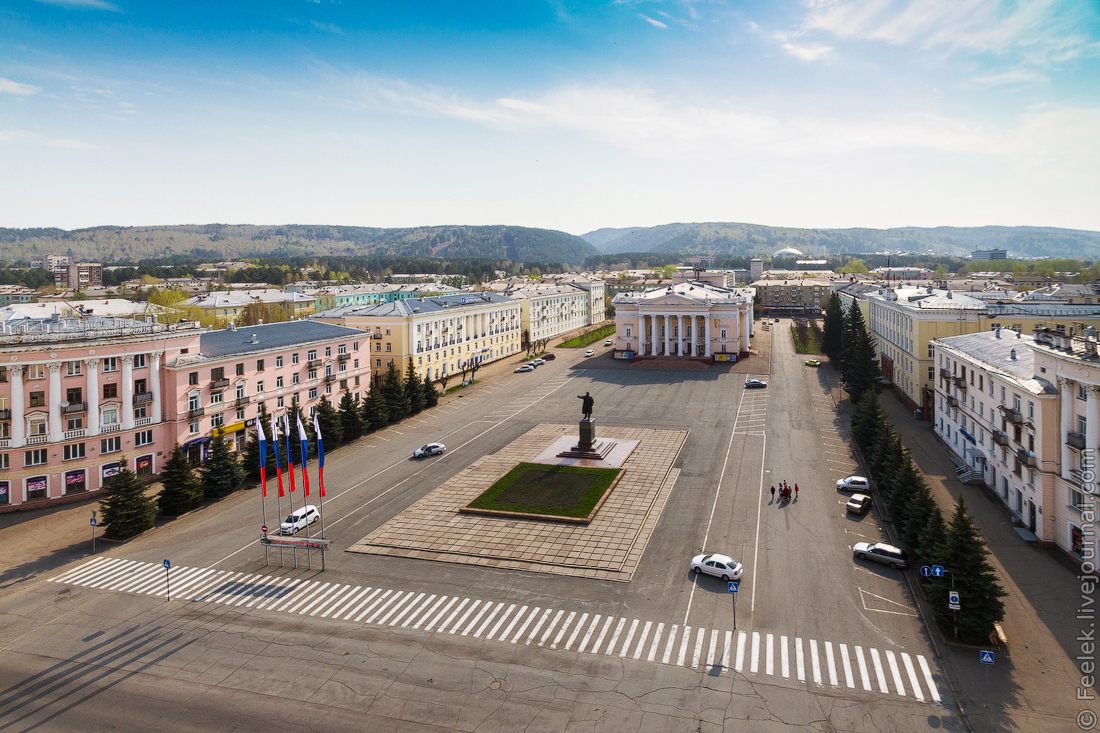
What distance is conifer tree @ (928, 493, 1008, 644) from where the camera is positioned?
2509cm

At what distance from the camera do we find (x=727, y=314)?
340ft

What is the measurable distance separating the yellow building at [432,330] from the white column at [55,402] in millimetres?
38743

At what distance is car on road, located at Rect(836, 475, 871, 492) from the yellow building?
4977 centimetres

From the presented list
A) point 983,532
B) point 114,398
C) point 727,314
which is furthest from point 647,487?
point 727,314

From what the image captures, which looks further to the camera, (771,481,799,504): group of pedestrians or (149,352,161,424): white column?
(149,352,161,424): white column

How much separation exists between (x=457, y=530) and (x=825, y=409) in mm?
47064

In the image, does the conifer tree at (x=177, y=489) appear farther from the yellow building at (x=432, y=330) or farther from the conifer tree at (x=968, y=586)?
the conifer tree at (x=968, y=586)

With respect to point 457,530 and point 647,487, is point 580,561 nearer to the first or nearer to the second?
point 457,530

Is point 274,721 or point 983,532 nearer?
point 274,721

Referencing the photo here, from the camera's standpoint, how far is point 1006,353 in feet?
148

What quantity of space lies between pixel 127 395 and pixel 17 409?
255 inches

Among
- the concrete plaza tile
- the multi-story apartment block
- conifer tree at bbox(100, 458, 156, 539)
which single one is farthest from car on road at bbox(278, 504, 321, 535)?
the multi-story apartment block

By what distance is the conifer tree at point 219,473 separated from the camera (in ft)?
150

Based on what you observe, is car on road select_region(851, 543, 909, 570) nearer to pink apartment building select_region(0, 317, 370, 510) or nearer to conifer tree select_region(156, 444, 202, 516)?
conifer tree select_region(156, 444, 202, 516)
